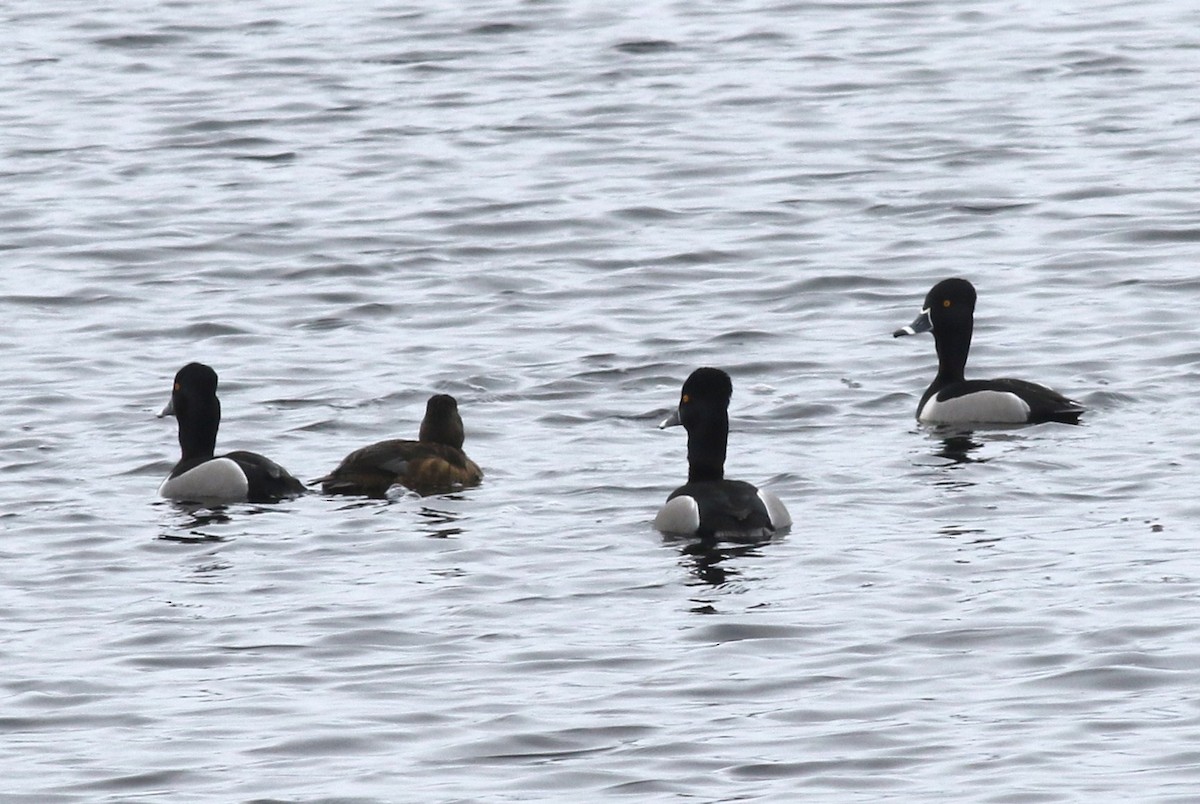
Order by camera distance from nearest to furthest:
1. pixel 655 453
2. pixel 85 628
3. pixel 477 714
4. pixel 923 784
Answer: pixel 923 784 → pixel 477 714 → pixel 85 628 → pixel 655 453

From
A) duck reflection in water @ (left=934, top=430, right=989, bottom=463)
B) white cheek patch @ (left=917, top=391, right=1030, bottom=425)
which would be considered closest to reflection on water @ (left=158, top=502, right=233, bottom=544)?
duck reflection in water @ (left=934, top=430, right=989, bottom=463)

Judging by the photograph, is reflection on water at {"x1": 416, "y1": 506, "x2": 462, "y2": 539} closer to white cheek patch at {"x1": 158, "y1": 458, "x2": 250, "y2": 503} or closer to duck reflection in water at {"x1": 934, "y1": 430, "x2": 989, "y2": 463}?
white cheek patch at {"x1": 158, "y1": 458, "x2": 250, "y2": 503}

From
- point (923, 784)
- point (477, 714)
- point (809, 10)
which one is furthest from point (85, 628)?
point (809, 10)

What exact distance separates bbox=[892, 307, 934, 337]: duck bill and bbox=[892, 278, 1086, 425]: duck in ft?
0.10

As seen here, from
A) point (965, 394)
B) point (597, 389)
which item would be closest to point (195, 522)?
point (597, 389)

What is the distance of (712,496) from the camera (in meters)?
13.8

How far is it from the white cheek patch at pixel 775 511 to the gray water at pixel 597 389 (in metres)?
0.09

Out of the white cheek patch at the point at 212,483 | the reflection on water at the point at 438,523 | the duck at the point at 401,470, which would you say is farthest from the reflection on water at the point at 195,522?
the reflection on water at the point at 438,523

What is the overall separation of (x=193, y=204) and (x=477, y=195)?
115 inches

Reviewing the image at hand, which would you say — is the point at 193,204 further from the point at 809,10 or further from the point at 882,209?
the point at 809,10

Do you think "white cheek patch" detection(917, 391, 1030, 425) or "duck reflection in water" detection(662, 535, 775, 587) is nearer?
"duck reflection in water" detection(662, 535, 775, 587)

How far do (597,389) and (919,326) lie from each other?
238 centimetres

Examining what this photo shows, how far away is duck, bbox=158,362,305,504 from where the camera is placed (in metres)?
15.0

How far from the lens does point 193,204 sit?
85.0 ft
